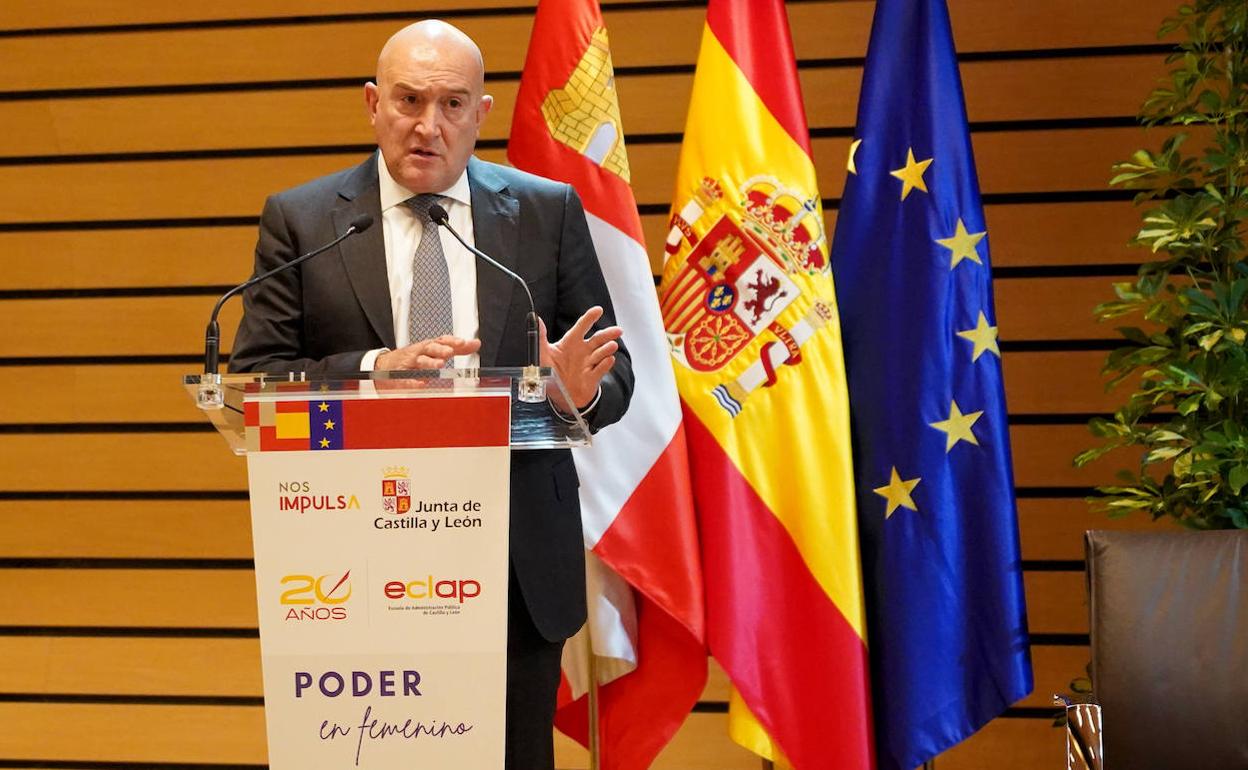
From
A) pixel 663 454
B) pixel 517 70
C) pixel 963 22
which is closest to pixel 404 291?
pixel 663 454

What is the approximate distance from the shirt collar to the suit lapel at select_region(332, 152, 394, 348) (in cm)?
2

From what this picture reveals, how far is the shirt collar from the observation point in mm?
2068

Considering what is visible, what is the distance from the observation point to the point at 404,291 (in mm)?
2008

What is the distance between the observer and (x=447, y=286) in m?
1.99

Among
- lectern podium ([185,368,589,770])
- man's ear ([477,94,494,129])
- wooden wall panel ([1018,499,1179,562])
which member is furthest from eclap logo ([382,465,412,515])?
wooden wall panel ([1018,499,1179,562])

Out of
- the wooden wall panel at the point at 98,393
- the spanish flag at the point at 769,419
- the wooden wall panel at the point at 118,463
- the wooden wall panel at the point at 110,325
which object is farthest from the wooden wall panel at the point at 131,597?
the spanish flag at the point at 769,419

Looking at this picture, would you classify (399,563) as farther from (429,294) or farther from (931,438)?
(931,438)

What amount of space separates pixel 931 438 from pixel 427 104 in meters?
1.28

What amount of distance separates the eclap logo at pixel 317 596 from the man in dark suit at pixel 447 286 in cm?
46

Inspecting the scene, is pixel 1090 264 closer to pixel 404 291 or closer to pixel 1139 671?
pixel 1139 671

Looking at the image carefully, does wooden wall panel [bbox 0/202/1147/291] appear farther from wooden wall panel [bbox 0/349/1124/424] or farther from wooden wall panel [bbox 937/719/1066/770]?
wooden wall panel [bbox 937/719/1066/770]

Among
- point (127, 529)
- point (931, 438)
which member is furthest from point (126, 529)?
point (931, 438)

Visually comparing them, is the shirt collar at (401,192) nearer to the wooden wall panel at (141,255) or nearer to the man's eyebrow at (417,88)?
the man's eyebrow at (417,88)

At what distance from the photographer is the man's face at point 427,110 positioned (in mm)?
2020
